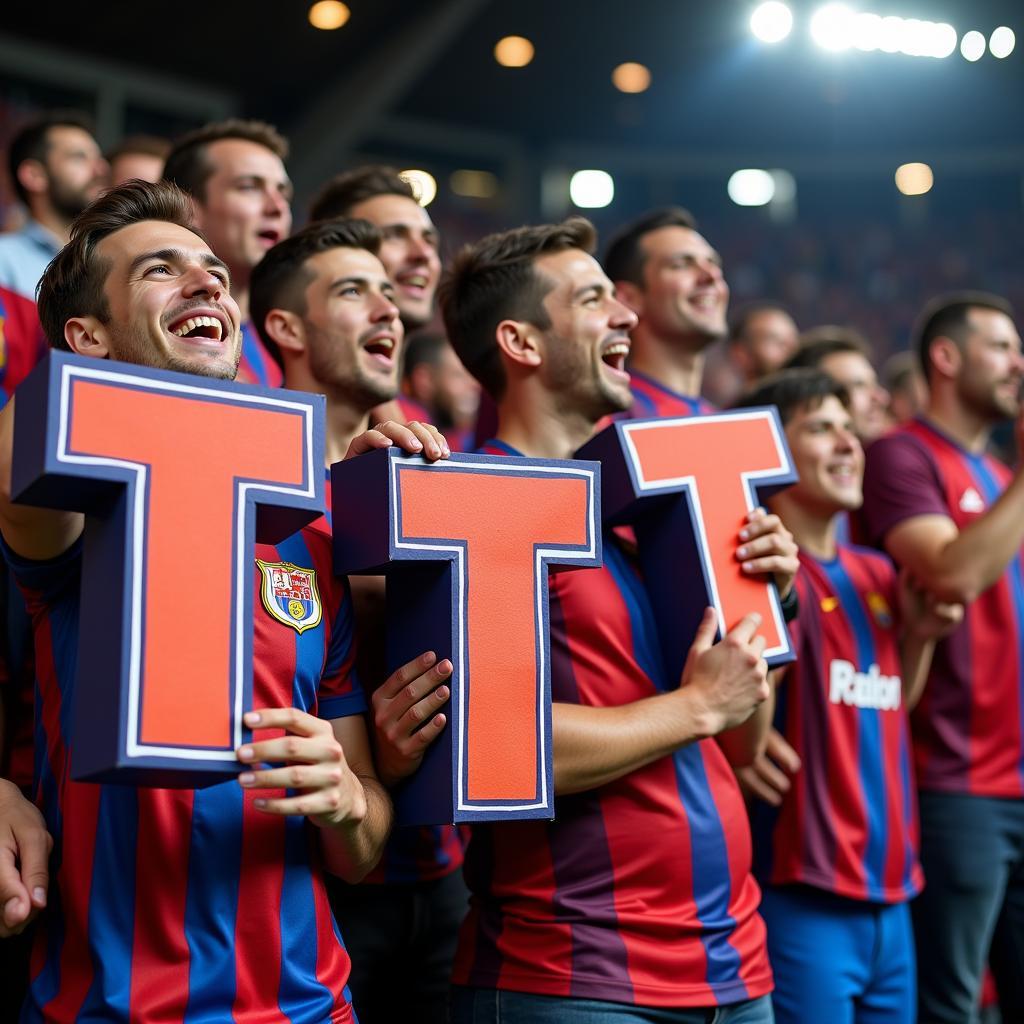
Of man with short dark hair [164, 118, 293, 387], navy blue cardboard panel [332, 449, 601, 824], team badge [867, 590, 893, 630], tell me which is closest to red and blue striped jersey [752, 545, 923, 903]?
team badge [867, 590, 893, 630]

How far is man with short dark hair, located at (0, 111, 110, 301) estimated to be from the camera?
4.59 m

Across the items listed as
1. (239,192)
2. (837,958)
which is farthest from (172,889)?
(239,192)

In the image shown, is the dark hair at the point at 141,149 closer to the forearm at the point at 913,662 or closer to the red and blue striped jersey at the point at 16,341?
the red and blue striped jersey at the point at 16,341

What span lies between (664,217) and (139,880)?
3092 millimetres

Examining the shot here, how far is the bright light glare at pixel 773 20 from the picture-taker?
11758 mm

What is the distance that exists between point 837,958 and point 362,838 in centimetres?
150

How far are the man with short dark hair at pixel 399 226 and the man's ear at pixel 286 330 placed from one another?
0.65 meters

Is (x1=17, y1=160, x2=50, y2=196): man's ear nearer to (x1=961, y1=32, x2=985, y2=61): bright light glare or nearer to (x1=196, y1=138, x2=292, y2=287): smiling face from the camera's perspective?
(x1=196, y1=138, x2=292, y2=287): smiling face

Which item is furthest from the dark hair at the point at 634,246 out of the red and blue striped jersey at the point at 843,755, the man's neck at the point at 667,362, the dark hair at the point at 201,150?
the red and blue striped jersey at the point at 843,755

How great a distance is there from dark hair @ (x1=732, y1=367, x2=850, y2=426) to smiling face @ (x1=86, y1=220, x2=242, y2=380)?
1.86 meters

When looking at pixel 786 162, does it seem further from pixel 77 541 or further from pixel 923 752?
pixel 77 541

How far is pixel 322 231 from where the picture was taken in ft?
9.91

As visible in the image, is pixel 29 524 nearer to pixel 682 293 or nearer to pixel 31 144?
pixel 682 293

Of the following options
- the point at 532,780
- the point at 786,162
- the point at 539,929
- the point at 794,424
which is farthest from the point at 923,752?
the point at 786,162
